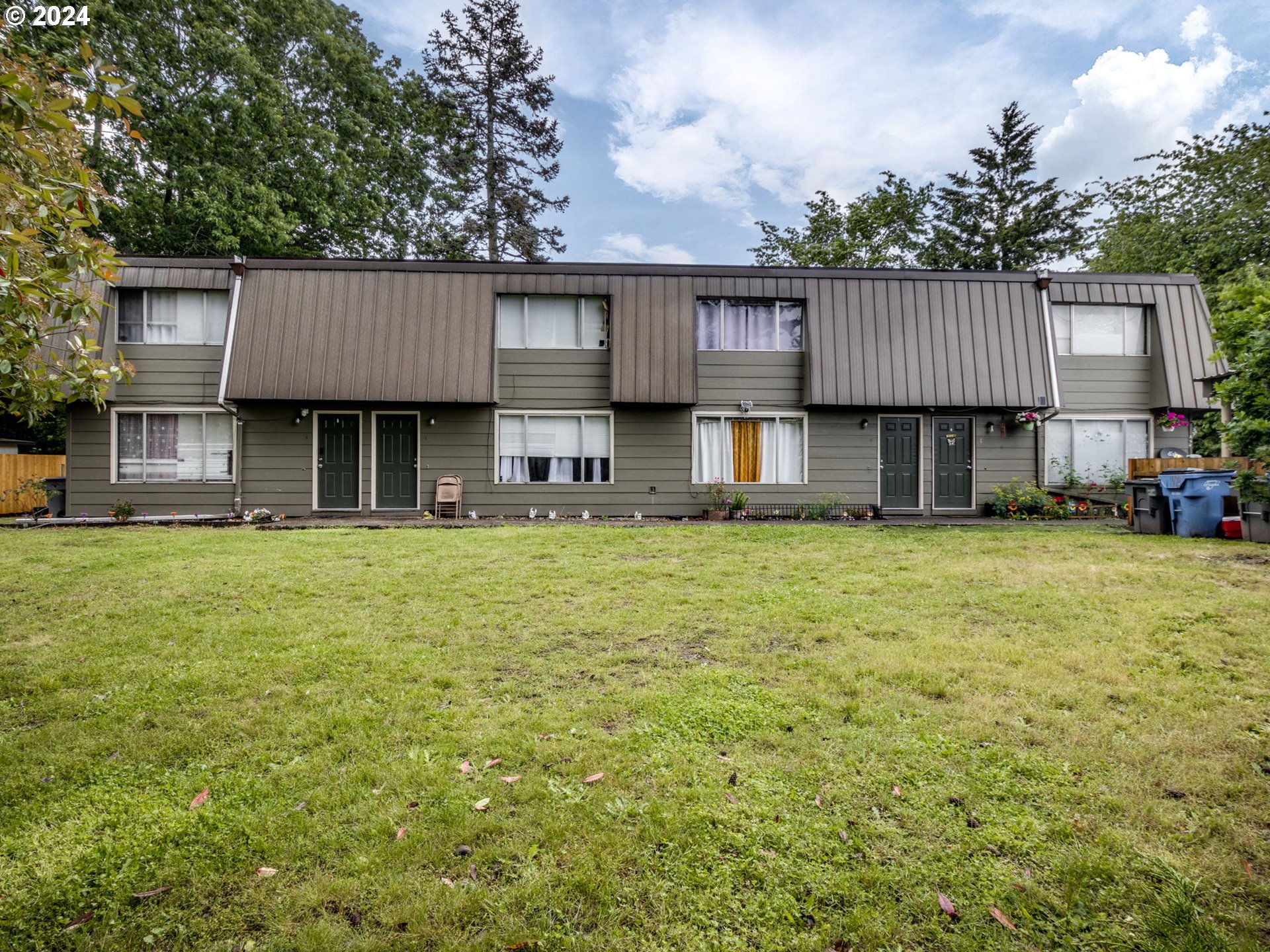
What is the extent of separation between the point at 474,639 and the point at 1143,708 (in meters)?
4.08

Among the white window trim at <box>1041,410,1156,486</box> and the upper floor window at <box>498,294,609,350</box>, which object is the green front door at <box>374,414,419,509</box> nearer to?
the upper floor window at <box>498,294,609,350</box>

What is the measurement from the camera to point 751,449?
41.7ft

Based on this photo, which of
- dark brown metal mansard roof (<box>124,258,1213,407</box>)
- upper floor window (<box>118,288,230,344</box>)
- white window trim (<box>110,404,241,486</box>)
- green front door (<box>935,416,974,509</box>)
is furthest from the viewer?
green front door (<box>935,416,974,509</box>)

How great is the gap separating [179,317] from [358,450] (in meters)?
4.44

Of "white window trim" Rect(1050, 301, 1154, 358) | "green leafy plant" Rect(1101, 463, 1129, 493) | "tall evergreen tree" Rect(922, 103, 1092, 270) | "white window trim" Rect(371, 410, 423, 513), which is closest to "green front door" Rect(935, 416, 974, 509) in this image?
"white window trim" Rect(1050, 301, 1154, 358)

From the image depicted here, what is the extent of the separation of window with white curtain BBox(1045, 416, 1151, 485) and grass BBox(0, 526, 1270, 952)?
8.28 metres

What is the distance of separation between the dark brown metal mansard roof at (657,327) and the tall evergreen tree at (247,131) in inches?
295

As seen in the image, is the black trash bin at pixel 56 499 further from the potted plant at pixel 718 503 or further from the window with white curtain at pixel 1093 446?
the window with white curtain at pixel 1093 446

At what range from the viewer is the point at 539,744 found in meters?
2.84

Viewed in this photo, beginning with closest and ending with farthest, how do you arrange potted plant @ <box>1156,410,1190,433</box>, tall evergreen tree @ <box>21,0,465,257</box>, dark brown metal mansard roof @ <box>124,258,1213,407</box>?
dark brown metal mansard roof @ <box>124,258,1213,407</box>, potted plant @ <box>1156,410,1190,433</box>, tall evergreen tree @ <box>21,0,465,257</box>

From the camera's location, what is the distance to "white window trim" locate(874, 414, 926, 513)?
41.6 ft

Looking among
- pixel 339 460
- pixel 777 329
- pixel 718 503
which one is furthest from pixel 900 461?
pixel 339 460

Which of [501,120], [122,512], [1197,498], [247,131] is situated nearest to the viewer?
[1197,498]

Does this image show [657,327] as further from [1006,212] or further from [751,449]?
[1006,212]
